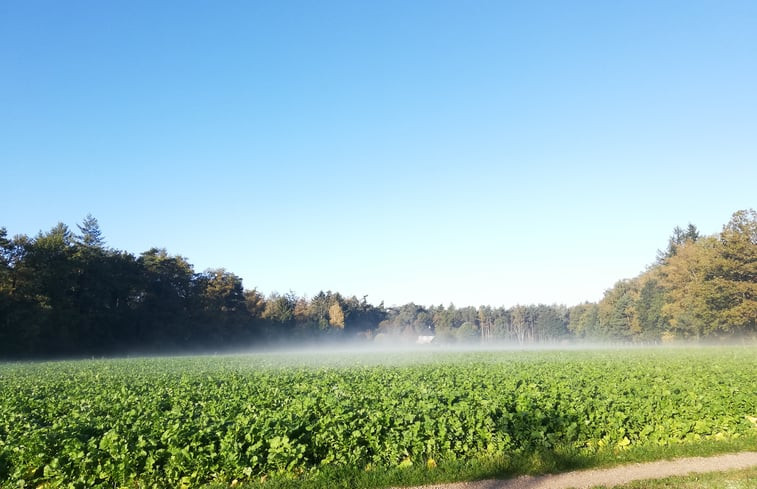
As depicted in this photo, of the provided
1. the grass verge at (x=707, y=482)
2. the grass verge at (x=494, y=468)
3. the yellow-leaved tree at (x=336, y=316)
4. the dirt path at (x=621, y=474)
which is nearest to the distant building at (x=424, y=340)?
the yellow-leaved tree at (x=336, y=316)

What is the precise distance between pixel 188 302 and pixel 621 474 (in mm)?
86317

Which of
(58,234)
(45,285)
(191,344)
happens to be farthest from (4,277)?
(191,344)

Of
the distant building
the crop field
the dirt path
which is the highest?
the crop field

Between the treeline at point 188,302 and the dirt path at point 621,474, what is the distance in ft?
197

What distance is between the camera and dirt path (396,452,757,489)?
28.1 ft

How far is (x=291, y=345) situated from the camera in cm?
10725

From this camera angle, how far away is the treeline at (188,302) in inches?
2207

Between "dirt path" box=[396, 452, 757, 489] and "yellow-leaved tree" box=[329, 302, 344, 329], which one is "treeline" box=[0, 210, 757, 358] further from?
"dirt path" box=[396, 452, 757, 489]

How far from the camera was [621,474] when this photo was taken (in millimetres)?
9125

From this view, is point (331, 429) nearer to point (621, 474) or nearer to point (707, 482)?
point (621, 474)

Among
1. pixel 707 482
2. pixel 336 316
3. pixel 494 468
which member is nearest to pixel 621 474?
pixel 707 482

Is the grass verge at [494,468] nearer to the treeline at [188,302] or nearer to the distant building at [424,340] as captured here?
the treeline at [188,302]

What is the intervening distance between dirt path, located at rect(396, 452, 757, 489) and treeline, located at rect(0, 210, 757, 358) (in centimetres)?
5992

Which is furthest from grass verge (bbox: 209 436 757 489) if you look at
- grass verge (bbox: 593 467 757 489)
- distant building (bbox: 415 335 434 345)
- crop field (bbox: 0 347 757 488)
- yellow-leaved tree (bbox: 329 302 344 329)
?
distant building (bbox: 415 335 434 345)
